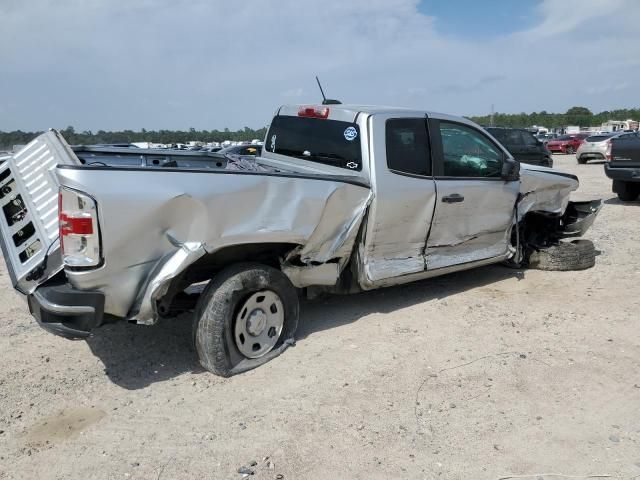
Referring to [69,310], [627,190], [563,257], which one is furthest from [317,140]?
[627,190]

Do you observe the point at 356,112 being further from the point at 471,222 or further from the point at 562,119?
the point at 562,119

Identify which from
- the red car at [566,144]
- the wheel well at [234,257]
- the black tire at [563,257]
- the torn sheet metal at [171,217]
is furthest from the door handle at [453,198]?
the red car at [566,144]

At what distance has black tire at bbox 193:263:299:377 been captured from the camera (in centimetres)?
380

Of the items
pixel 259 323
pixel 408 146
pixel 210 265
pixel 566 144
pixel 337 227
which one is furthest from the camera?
pixel 566 144

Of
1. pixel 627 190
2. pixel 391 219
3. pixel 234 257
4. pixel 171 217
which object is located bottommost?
pixel 627 190

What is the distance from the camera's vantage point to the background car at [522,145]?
730 inches

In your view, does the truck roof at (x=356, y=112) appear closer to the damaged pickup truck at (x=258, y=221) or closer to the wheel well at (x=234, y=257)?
the damaged pickup truck at (x=258, y=221)

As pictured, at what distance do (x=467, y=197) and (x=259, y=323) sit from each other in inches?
94.4

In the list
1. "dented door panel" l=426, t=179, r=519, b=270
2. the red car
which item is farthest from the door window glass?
the red car

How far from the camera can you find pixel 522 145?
61.3 ft

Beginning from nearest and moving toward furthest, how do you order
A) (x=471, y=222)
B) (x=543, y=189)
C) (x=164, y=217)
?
(x=164, y=217) → (x=471, y=222) → (x=543, y=189)

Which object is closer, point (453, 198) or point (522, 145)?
point (453, 198)

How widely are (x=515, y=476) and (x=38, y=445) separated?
8.60 ft

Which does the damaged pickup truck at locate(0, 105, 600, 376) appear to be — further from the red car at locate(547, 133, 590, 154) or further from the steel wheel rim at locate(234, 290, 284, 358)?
the red car at locate(547, 133, 590, 154)
